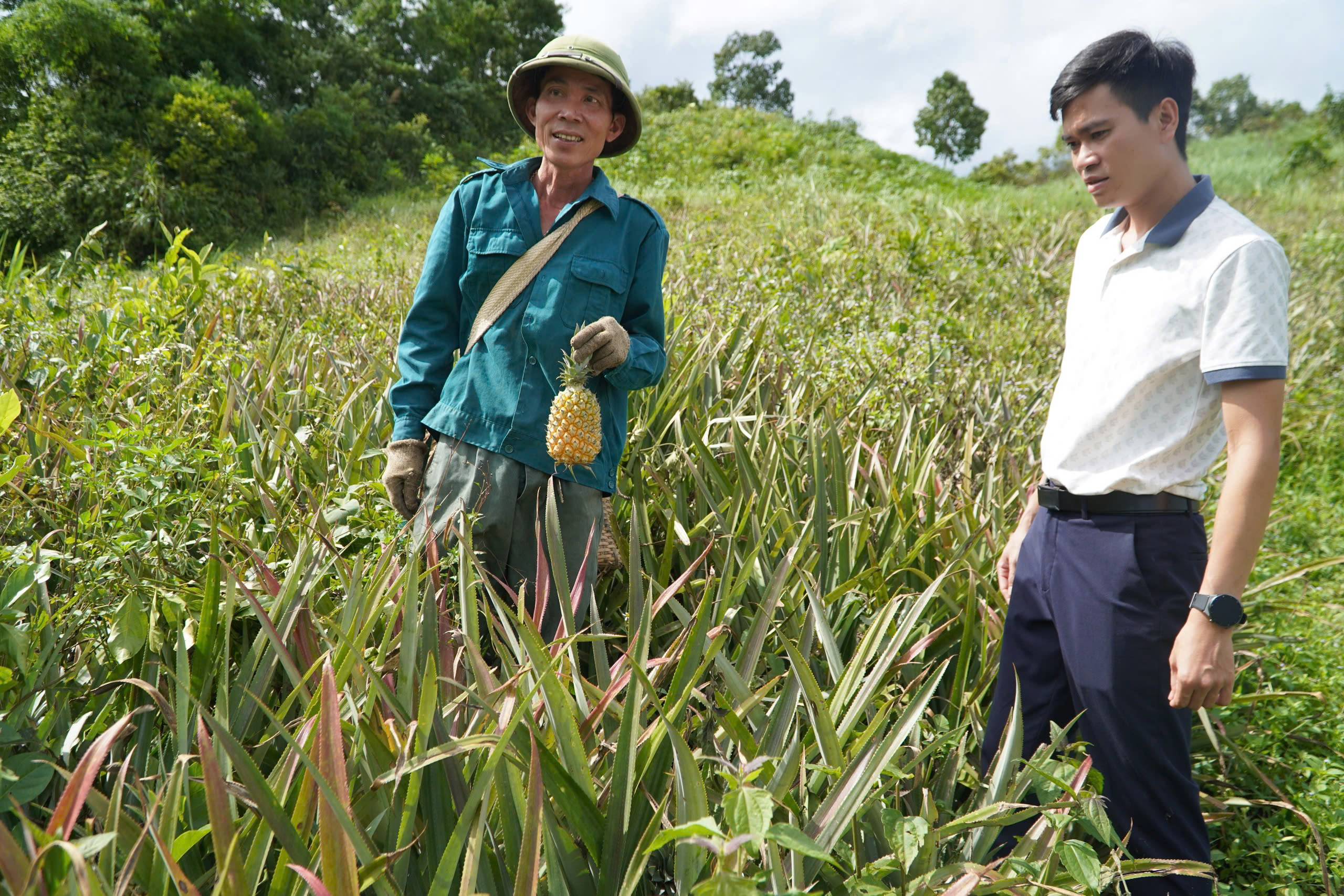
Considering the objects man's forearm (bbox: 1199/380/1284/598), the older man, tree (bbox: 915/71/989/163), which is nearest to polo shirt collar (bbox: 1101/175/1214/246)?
man's forearm (bbox: 1199/380/1284/598)

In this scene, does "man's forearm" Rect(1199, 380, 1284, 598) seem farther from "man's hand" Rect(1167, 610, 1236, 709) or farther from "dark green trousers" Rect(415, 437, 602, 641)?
"dark green trousers" Rect(415, 437, 602, 641)

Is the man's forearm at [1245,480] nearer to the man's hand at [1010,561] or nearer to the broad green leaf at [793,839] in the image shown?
the man's hand at [1010,561]

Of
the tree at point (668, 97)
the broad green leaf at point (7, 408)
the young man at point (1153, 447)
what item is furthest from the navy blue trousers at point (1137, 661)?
the tree at point (668, 97)

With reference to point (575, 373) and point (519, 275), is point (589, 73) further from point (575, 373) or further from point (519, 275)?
point (575, 373)

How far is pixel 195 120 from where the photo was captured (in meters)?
14.2

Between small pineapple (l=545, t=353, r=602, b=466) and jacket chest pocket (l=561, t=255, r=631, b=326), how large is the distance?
119 mm

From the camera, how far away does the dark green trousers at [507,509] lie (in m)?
1.70

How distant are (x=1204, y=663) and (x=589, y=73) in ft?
5.33

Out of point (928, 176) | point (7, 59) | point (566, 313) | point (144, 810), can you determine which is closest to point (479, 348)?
point (566, 313)

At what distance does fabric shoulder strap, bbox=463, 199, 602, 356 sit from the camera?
1.71 m

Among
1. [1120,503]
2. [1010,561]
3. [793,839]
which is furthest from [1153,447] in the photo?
[793,839]

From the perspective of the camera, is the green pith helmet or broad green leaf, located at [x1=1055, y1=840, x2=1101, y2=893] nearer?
broad green leaf, located at [x1=1055, y1=840, x2=1101, y2=893]

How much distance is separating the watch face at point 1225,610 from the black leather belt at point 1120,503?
201 millimetres

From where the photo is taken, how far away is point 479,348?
1.74m
